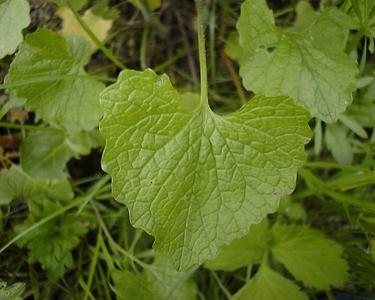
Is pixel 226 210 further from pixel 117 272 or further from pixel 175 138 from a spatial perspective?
pixel 117 272

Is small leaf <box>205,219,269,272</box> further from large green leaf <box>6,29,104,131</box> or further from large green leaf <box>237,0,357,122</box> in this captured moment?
large green leaf <box>6,29,104,131</box>

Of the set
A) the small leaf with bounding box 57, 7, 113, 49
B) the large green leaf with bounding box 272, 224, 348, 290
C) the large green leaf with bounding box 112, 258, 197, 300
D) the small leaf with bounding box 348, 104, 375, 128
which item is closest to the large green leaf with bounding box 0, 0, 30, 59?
the small leaf with bounding box 57, 7, 113, 49

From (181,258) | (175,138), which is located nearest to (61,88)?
(175,138)

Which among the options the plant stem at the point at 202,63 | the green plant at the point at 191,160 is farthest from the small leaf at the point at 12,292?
the plant stem at the point at 202,63

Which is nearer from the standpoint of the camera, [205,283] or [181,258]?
[181,258]

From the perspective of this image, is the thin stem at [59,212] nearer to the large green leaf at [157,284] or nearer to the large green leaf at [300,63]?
the large green leaf at [157,284]

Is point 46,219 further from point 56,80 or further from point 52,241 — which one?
point 56,80
